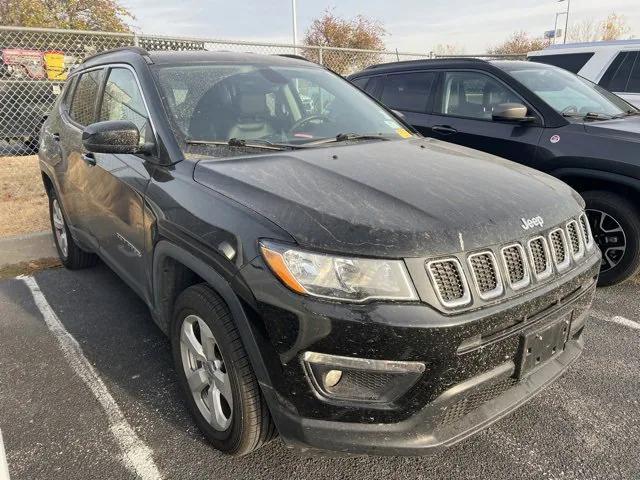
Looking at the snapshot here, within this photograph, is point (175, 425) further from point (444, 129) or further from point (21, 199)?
point (21, 199)

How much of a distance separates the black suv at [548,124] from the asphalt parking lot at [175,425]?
0.88 m

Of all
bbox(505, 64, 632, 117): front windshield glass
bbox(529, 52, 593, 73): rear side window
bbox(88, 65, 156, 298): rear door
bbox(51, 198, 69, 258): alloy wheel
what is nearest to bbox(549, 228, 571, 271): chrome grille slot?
bbox(88, 65, 156, 298): rear door

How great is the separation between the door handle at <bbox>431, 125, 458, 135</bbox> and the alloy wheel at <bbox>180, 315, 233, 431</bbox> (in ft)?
11.3

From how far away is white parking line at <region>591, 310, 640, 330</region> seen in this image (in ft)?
11.4

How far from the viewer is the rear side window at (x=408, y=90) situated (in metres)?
5.24

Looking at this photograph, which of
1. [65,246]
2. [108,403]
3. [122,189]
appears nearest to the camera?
[108,403]

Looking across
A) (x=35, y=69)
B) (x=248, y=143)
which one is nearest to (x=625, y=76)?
(x=248, y=143)

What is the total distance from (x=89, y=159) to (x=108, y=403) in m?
1.60

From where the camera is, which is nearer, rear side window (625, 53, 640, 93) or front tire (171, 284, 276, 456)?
front tire (171, 284, 276, 456)

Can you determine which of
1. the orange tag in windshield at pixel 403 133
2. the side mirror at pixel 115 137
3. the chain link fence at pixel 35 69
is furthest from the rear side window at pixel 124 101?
the chain link fence at pixel 35 69

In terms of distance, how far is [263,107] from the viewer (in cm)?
295

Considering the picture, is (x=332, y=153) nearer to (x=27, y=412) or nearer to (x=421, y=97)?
(x=27, y=412)

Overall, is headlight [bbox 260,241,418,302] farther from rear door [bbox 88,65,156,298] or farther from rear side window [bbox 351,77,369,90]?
rear side window [bbox 351,77,369,90]

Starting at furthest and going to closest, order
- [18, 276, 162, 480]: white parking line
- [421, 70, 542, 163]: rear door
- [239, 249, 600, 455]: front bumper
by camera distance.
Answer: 1. [421, 70, 542, 163]: rear door
2. [18, 276, 162, 480]: white parking line
3. [239, 249, 600, 455]: front bumper
